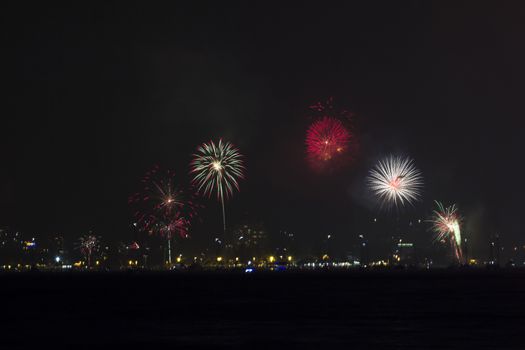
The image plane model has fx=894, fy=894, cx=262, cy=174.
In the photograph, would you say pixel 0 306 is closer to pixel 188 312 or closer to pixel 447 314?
pixel 188 312

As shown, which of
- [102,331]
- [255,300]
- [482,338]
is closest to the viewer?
[482,338]

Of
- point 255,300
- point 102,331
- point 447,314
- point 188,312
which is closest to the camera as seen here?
point 102,331

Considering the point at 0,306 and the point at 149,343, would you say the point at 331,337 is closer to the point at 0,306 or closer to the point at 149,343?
the point at 149,343

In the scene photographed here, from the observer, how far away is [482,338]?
201ft

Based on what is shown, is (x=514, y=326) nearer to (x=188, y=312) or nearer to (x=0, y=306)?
(x=188, y=312)

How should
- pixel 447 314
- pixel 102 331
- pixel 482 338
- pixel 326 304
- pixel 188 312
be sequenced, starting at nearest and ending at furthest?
pixel 482 338
pixel 102 331
pixel 447 314
pixel 188 312
pixel 326 304

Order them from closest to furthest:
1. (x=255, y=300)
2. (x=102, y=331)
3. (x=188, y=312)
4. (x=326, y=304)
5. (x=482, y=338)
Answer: (x=482, y=338) < (x=102, y=331) < (x=188, y=312) < (x=326, y=304) < (x=255, y=300)

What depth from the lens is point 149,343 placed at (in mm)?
60562

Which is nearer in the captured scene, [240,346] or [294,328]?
[240,346]

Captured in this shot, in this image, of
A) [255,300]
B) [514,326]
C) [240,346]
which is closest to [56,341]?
[240,346]

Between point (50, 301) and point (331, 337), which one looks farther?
point (50, 301)

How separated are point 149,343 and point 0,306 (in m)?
48.3

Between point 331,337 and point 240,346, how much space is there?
751 cm

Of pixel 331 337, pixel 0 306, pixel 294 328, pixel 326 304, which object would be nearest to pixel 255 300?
pixel 326 304
